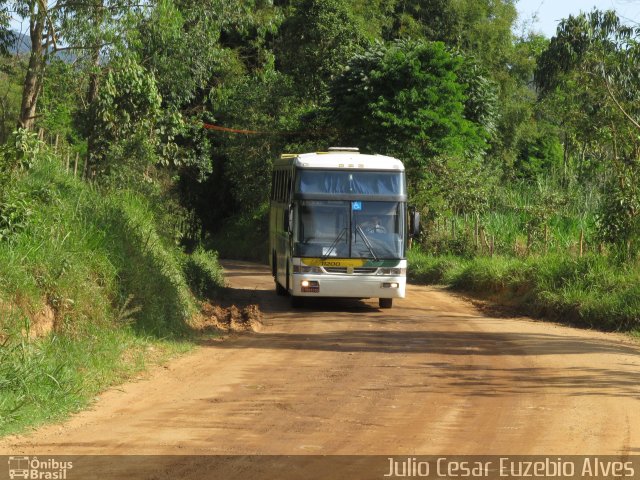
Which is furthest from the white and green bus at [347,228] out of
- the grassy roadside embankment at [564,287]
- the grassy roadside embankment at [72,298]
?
the grassy roadside embankment at [564,287]

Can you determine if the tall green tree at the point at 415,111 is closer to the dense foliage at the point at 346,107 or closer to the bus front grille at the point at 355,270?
the dense foliage at the point at 346,107

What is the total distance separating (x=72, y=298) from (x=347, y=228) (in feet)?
25.5

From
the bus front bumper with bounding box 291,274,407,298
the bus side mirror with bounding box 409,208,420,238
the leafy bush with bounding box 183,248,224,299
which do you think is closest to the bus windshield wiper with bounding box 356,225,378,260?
the bus front bumper with bounding box 291,274,407,298

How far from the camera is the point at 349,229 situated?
1875 cm

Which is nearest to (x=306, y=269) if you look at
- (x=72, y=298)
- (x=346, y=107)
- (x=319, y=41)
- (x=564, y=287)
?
(x=564, y=287)

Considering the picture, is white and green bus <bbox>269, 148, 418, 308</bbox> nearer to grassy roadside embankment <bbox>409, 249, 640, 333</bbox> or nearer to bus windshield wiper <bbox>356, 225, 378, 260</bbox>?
bus windshield wiper <bbox>356, 225, 378, 260</bbox>

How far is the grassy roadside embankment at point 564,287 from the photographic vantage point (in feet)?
56.7

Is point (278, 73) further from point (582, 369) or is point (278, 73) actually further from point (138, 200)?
point (582, 369)

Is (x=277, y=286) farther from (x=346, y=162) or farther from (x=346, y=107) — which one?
(x=346, y=107)

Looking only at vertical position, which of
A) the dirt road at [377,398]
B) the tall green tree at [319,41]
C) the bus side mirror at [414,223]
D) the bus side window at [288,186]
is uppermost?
the tall green tree at [319,41]

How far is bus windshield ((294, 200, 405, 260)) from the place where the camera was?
18.7 metres

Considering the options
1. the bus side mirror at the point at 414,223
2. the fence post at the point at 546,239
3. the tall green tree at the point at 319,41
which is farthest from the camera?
the tall green tree at the point at 319,41

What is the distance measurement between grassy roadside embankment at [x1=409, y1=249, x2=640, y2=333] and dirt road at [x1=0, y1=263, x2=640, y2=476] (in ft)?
4.23

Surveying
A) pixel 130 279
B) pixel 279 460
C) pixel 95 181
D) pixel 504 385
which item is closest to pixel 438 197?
pixel 95 181
